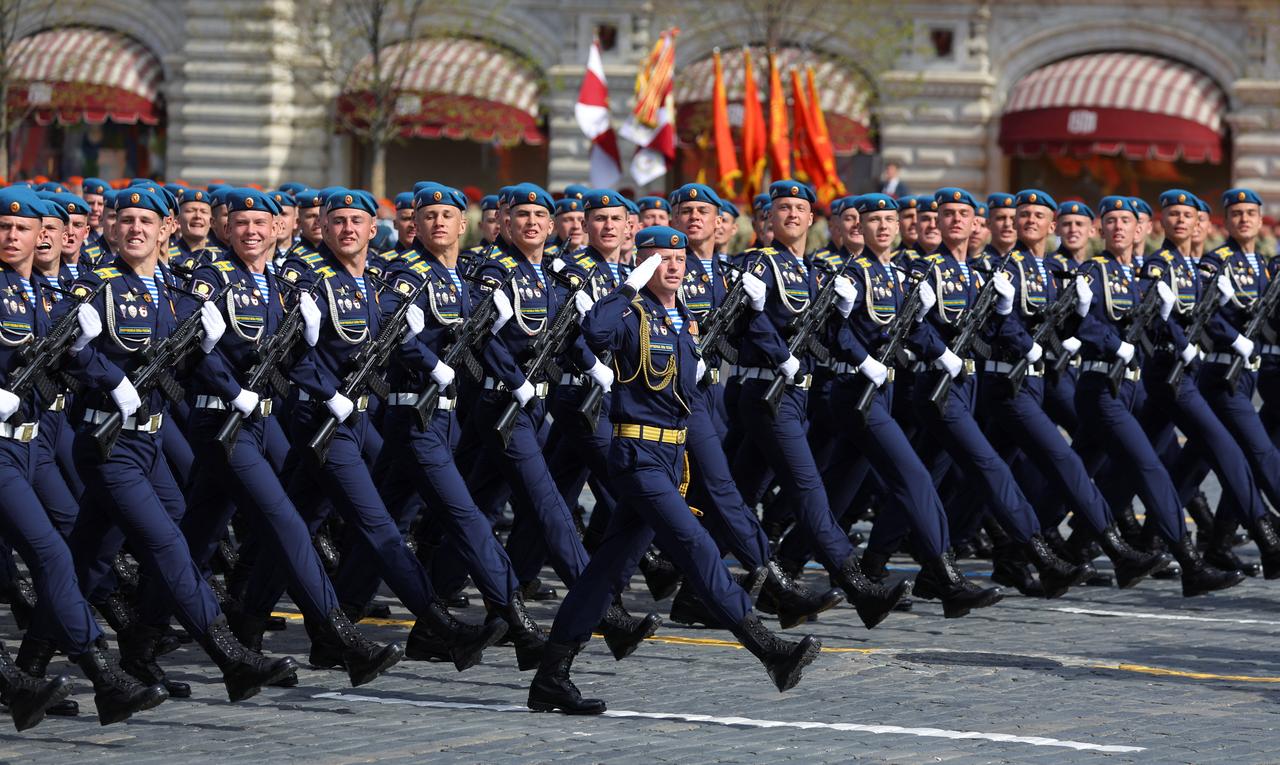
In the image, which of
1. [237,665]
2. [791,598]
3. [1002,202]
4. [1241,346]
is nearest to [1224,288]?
[1241,346]

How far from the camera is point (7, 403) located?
7.73 metres

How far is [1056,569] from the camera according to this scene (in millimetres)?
10523

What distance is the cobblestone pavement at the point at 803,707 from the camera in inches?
292

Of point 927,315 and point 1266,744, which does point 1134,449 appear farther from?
point 1266,744

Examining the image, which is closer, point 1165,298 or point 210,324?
point 210,324

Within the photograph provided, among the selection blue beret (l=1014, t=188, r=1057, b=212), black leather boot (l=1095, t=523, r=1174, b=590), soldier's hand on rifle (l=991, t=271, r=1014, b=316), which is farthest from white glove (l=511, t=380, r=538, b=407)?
blue beret (l=1014, t=188, r=1057, b=212)

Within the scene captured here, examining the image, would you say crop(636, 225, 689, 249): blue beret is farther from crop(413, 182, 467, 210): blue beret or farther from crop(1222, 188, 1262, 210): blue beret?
crop(1222, 188, 1262, 210): blue beret

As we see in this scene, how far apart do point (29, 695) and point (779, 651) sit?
2.42 metres

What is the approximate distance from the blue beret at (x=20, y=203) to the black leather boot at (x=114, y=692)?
150 centimetres

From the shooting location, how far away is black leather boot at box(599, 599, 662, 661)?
8594 millimetres

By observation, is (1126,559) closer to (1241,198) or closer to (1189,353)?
(1189,353)

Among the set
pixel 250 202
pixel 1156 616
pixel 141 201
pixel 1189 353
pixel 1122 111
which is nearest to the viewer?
pixel 141 201

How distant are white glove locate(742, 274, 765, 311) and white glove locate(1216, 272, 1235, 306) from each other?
9.33ft

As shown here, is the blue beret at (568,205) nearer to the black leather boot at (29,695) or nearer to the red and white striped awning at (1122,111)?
the black leather boot at (29,695)
